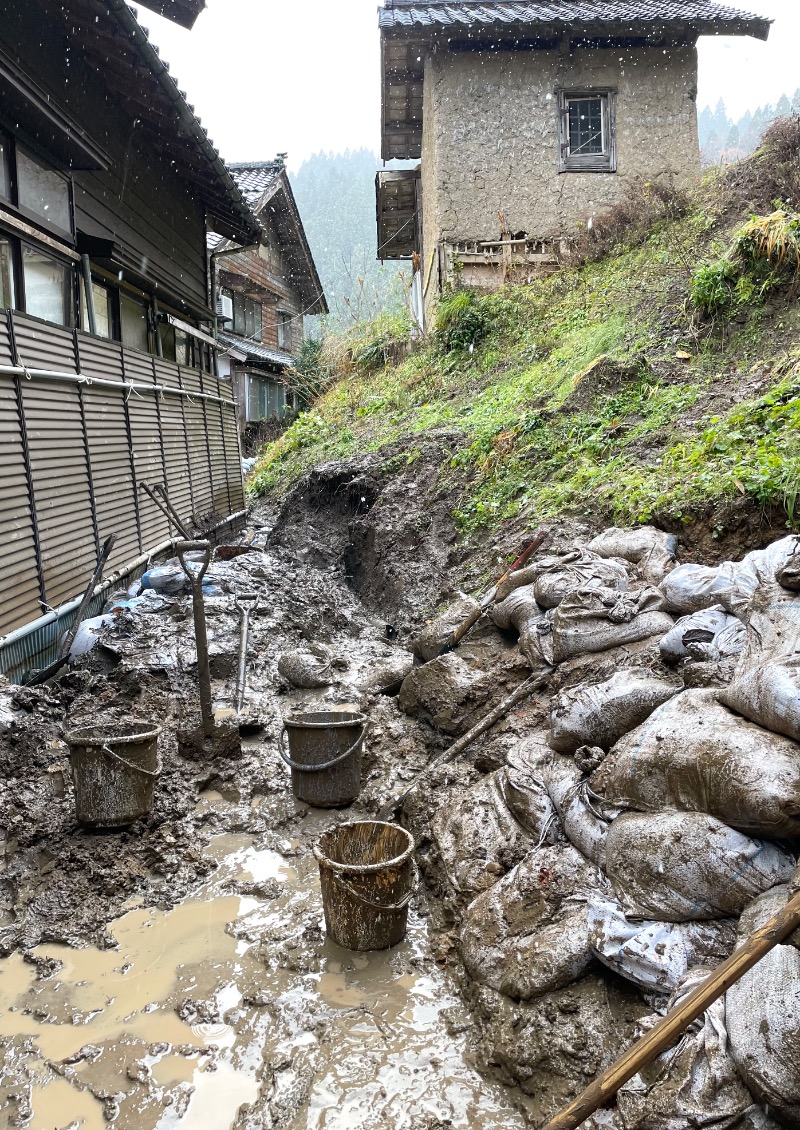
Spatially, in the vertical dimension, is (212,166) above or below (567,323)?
above

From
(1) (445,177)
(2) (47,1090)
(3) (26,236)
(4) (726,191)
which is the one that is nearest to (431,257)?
(1) (445,177)

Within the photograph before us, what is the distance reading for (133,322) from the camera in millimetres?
9797

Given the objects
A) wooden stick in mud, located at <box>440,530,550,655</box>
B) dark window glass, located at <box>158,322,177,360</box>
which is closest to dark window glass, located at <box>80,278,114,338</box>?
dark window glass, located at <box>158,322,177,360</box>

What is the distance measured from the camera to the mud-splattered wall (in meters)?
13.8

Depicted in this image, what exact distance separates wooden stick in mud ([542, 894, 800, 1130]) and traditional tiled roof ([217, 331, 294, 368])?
72.7 feet

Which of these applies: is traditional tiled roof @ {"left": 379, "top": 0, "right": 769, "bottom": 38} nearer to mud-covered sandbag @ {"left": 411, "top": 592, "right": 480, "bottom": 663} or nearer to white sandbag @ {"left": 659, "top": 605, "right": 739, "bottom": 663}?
mud-covered sandbag @ {"left": 411, "top": 592, "right": 480, "bottom": 663}

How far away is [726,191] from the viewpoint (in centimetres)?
1112

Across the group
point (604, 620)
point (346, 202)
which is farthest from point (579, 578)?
point (346, 202)

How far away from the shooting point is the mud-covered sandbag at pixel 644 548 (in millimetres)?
4727

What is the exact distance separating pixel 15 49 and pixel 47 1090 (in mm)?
7523

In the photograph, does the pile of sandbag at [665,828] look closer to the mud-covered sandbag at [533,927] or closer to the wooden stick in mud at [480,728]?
the mud-covered sandbag at [533,927]

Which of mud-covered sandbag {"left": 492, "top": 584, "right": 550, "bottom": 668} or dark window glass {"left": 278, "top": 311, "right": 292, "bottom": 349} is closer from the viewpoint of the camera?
mud-covered sandbag {"left": 492, "top": 584, "right": 550, "bottom": 668}

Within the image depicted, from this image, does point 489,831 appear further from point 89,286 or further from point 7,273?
point 89,286

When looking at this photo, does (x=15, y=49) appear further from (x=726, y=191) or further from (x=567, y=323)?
(x=726, y=191)
